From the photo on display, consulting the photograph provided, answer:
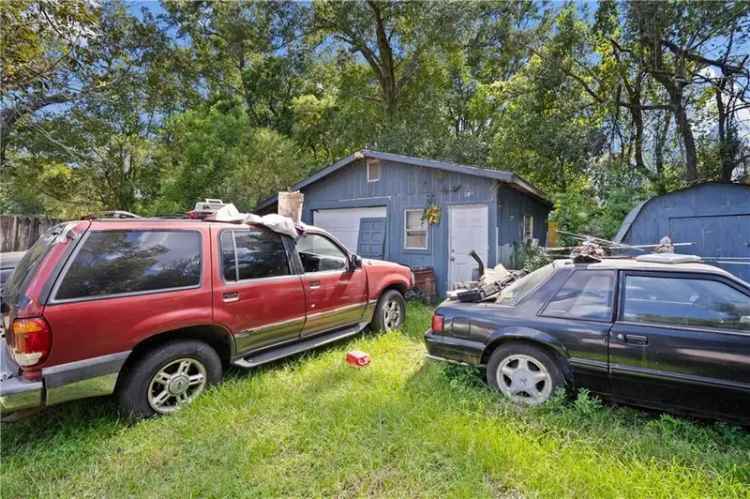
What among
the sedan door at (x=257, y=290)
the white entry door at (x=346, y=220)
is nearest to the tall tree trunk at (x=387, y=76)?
the white entry door at (x=346, y=220)

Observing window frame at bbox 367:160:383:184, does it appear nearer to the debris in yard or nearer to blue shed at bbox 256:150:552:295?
blue shed at bbox 256:150:552:295

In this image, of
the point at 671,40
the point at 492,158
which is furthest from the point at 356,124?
the point at 671,40

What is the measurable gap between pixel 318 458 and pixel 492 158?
14154 millimetres

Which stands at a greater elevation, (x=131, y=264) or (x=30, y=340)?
(x=131, y=264)

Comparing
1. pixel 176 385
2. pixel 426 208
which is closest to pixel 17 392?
pixel 176 385

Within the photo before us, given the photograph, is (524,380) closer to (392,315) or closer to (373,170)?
(392,315)

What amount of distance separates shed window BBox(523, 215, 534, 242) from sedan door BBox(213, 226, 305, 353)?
22.9 feet

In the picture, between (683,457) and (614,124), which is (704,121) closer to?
(614,124)

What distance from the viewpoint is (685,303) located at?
9.68 feet

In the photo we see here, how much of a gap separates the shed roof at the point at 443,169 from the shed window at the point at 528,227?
58cm

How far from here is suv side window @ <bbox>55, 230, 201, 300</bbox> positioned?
2.74m

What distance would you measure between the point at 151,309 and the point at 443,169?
6.79 metres

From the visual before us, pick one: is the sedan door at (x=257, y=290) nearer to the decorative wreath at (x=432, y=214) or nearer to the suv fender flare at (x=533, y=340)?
the suv fender flare at (x=533, y=340)

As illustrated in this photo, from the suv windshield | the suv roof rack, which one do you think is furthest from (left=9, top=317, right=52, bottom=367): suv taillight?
the suv roof rack
